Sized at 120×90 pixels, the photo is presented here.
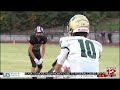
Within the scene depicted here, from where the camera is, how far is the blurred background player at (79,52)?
A: 308 cm

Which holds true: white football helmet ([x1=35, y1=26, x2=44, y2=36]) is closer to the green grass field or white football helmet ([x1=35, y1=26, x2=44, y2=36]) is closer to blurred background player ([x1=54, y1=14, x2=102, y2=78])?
the green grass field

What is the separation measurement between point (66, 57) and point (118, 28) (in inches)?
811

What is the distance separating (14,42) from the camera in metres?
20.5

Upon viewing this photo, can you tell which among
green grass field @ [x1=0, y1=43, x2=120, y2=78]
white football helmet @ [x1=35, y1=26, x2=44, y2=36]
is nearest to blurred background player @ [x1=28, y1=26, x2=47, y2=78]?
white football helmet @ [x1=35, y1=26, x2=44, y2=36]

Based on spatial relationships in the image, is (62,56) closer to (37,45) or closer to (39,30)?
(39,30)

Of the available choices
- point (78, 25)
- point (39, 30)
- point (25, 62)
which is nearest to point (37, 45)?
point (39, 30)

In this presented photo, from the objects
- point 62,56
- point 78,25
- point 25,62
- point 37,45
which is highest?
point 78,25

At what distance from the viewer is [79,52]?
10.2 feet

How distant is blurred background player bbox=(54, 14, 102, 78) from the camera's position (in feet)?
10.1
